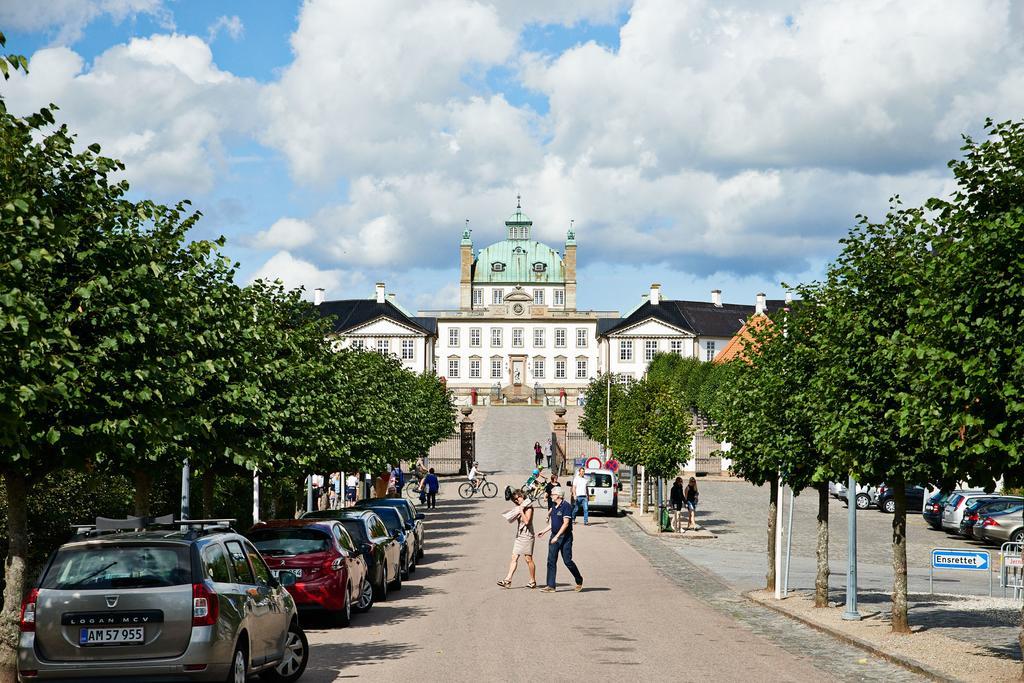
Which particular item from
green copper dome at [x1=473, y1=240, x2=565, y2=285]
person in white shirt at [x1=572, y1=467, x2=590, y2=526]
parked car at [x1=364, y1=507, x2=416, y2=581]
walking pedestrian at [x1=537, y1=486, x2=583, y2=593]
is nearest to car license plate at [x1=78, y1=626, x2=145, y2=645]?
walking pedestrian at [x1=537, y1=486, x2=583, y2=593]

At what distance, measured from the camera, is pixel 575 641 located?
16.4 m

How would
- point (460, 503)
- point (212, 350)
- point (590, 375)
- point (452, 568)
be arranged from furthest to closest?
point (590, 375), point (460, 503), point (452, 568), point (212, 350)

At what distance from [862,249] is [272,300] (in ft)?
53.5

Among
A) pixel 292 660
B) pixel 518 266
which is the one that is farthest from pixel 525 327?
pixel 292 660

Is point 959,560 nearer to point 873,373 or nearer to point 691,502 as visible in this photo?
point 873,373

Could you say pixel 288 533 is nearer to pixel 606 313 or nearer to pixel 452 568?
pixel 452 568

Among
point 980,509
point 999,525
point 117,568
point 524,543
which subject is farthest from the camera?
point 980,509

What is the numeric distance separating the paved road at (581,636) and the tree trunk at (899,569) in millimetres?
1075

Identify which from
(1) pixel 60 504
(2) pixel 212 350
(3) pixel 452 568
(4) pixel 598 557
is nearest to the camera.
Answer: (2) pixel 212 350

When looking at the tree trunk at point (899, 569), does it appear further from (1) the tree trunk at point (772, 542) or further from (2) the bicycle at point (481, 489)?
(2) the bicycle at point (481, 489)

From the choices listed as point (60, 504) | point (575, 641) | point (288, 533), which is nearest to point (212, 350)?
point (288, 533)

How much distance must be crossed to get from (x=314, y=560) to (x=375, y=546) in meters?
3.52

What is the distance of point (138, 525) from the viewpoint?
38.7 ft

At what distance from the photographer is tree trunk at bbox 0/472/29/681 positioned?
39.8 feet
